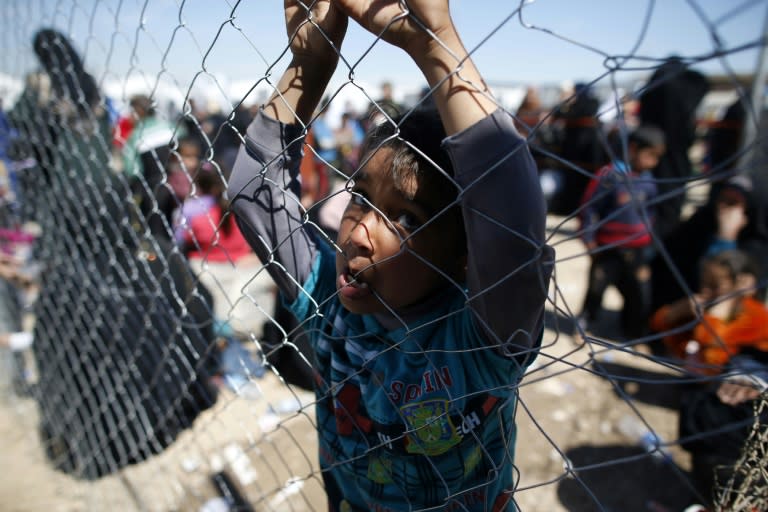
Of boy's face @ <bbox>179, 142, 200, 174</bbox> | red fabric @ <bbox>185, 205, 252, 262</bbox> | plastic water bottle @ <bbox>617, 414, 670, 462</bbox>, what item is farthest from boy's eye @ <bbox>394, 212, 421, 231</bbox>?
boy's face @ <bbox>179, 142, 200, 174</bbox>

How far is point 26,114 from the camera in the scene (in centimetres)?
282

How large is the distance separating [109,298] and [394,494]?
5.16 feet

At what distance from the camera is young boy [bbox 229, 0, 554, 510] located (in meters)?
0.66

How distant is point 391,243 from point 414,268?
2.7 inches

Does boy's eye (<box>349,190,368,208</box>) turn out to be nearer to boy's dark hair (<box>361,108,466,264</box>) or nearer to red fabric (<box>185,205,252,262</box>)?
boy's dark hair (<box>361,108,466,264</box>)

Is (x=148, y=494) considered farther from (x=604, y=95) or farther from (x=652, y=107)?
(x=604, y=95)

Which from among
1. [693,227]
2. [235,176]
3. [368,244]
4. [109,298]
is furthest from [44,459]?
[693,227]

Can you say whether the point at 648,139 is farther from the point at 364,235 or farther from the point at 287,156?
the point at 364,235

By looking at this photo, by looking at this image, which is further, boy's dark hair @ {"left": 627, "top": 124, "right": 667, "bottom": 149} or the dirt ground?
boy's dark hair @ {"left": 627, "top": 124, "right": 667, "bottom": 149}

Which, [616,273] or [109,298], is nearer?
[109,298]

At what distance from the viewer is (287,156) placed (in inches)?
40.4

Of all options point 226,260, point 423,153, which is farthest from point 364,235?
point 226,260

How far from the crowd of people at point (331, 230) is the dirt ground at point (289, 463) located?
8.3 inches

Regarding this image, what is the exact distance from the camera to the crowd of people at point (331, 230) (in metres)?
0.70
